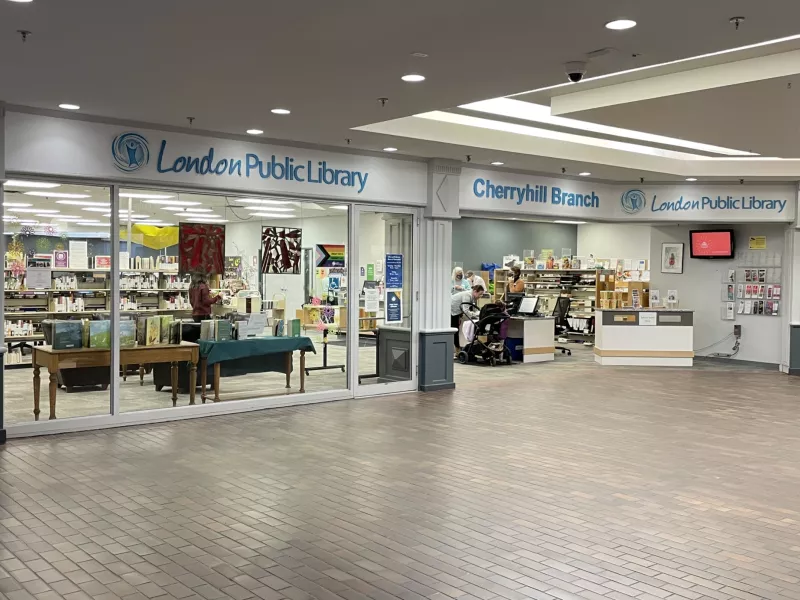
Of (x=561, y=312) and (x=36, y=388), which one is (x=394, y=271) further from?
(x=561, y=312)

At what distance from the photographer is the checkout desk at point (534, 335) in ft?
47.4

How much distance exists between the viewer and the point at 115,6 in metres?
4.52

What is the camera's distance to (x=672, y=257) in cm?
1520

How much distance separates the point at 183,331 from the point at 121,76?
373 cm

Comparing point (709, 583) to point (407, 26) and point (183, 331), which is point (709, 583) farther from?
point (183, 331)

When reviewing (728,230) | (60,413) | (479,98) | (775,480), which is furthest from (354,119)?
(728,230)

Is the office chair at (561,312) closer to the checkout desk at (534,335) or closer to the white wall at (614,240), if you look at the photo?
the white wall at (614,240)

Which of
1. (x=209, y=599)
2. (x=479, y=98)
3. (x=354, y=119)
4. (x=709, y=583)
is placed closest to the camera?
(x=209, y=599)

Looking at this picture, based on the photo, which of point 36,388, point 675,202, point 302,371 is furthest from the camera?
point 675,202

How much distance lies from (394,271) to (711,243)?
7.16 m

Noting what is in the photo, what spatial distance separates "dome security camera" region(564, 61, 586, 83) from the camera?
566 cm

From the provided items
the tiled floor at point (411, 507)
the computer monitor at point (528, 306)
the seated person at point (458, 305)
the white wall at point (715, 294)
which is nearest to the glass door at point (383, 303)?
the tiled floor at point (411, 507)

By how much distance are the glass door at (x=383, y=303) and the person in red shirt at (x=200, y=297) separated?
185cm

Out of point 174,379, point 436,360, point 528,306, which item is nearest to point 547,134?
point 436,360
